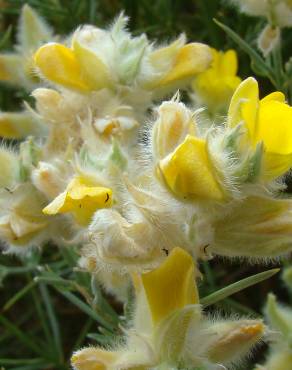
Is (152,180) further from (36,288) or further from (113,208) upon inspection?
(36,288)

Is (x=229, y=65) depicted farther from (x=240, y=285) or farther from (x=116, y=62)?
(x=240, y=285)

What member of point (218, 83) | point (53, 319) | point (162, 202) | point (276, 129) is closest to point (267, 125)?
point (276, 129)

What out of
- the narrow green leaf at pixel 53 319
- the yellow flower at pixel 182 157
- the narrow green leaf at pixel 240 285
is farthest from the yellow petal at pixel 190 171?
the narrow green leaf at pixel 53 319

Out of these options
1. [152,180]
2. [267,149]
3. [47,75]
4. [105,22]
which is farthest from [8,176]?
[105,22]

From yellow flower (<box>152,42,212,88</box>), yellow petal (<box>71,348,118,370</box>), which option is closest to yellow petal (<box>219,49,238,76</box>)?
yellow flower (<box>152,42,212,88</box>)

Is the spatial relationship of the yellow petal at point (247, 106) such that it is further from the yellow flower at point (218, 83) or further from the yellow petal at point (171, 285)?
the yellow flower at point (218, 83)

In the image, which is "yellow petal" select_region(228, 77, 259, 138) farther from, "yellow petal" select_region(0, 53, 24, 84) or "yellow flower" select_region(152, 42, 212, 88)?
"yellow petal" select_region(0, 53, 24, 84)
